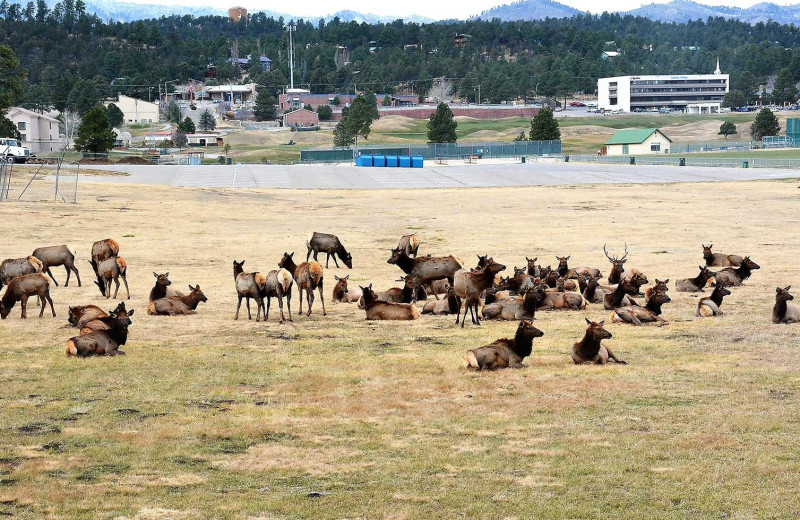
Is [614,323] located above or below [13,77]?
below

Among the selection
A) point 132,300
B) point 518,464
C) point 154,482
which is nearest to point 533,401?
point 518,464

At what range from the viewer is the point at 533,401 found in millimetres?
14383

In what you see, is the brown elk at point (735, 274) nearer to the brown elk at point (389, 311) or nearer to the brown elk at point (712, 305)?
the brown elk at point (712, 305)

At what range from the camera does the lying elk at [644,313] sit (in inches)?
805

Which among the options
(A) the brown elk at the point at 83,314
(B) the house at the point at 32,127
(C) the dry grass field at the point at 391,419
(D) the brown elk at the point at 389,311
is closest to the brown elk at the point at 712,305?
(C) the dry grass field at the point at 391,419

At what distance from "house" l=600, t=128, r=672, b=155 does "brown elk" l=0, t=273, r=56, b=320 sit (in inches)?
5231

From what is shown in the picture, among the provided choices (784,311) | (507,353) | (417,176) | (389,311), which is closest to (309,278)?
(389,311)

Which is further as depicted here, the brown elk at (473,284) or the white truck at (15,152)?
the white truck at (15,152)

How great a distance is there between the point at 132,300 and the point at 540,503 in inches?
629

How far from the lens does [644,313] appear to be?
67.2 feet

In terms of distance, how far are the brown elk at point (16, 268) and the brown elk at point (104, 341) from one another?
6519 millimetres

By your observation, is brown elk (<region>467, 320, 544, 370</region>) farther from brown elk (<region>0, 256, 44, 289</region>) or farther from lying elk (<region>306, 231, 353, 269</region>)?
lying elk (<region>306, 231, 353, 269</region>)

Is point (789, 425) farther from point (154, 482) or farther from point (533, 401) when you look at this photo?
point (154, 482)

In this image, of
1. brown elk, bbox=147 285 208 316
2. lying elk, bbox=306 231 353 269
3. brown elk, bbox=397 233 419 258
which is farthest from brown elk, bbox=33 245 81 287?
brown elk, bbox=397 233 419 258
